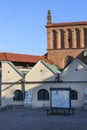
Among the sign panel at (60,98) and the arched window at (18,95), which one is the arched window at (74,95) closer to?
the arched window at (18,95)

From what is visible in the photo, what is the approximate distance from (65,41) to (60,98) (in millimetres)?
27902

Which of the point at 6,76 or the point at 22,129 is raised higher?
the point at 6,76

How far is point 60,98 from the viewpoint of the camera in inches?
1614

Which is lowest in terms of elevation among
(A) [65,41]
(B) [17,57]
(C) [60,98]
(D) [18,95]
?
(C) [60,98]

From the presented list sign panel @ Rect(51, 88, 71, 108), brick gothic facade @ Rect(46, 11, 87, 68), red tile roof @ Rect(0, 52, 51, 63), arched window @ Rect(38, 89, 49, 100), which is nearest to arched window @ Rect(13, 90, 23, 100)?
arched window @ Rect(38, 89, 49, 100)

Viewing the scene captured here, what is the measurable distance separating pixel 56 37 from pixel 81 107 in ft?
74.8

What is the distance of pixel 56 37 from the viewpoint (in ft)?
226

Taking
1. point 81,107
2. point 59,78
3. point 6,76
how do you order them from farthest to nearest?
point 6,76 < point 59,78 < point 81,107

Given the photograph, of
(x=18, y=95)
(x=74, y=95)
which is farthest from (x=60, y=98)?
(x=18, y=95)

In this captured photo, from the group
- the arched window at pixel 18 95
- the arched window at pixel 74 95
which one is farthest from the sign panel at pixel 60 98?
the arched window at pixel 18 95

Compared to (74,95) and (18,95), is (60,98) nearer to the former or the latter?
(74,95)

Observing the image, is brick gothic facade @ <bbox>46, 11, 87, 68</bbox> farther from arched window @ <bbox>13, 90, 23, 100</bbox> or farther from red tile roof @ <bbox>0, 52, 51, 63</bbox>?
arched window @ <bbox>13, 90, 23, 100</bbox>

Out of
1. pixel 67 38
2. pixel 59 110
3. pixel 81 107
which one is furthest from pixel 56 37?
pixel 59 110

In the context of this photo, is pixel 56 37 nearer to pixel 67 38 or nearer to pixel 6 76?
pixel 67 38
